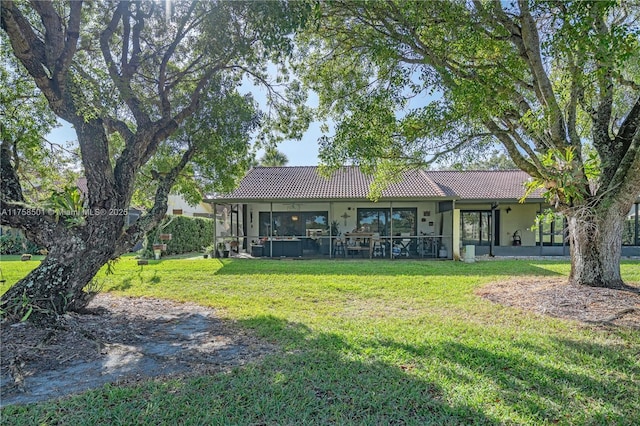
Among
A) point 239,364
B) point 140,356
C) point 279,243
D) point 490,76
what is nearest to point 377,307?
point 239,364

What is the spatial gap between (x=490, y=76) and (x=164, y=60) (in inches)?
231

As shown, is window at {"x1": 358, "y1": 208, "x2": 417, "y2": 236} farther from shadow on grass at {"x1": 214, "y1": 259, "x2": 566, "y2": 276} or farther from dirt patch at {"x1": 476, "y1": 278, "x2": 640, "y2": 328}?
dirt patch at {"x1": 476, "y1": 278, "x2": 640, "y2": 328}

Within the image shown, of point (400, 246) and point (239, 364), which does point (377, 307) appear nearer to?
point (239, 364)

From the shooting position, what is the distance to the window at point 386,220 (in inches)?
699

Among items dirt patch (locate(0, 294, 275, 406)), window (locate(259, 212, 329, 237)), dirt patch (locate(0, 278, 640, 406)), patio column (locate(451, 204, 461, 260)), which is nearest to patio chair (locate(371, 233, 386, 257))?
window (locate(259, 212, 329, 237))

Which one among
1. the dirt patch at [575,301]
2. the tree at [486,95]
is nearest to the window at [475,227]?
the tree at [486,95]

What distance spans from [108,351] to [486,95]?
659 cm

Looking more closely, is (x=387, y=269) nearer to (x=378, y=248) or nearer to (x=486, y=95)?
(x=378, y=248)

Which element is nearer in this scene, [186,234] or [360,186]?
[360,186]

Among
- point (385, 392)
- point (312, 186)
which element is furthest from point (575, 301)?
point (312, 186)

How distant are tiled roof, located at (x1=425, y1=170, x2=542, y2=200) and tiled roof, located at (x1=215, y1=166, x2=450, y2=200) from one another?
177 centimetres

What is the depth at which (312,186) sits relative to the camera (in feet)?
57.4

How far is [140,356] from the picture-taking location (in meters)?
4.25

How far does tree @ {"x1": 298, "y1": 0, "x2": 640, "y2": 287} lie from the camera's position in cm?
614
